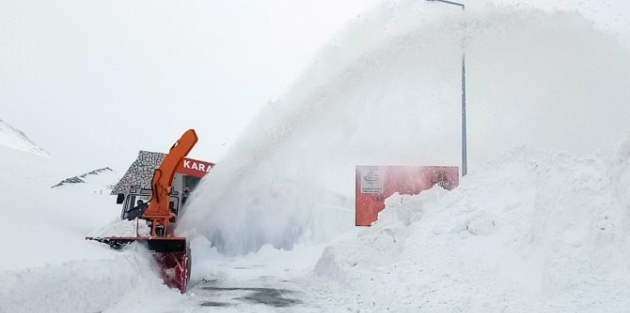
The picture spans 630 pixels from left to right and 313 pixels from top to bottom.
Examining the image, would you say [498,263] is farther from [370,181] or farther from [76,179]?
[76,179]

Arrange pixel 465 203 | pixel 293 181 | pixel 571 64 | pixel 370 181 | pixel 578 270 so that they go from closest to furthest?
pixel 578 270 < pixel 465 203 < pixel 571 64 < pixel 293 181 < pixel 370 181

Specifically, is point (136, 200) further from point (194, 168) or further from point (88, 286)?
point (194, 168)

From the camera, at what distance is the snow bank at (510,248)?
746 centimetres

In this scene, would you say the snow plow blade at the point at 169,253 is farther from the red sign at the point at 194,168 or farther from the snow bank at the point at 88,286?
the red sign at the point at 194,168

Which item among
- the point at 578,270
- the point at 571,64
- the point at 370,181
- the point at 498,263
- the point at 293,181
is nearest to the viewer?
the point at 578,270

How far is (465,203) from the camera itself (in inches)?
480

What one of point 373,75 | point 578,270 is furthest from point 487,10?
point 578,270

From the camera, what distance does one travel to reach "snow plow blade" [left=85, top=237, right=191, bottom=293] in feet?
37.0

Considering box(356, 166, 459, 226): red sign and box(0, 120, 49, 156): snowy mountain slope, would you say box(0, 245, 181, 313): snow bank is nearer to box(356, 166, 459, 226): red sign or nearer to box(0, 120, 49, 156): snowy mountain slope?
box(356, 166, 459, 226): red sign

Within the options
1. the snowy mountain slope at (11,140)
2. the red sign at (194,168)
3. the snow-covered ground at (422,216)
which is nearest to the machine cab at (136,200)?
the snow-covered ground at (422,216)

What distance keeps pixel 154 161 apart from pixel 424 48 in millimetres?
16334

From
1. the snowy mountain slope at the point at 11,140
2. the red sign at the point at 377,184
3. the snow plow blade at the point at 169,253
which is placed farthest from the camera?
the snowy mountain slope at the point at 11,140

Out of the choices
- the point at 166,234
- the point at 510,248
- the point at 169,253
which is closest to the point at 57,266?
the point at 169,253

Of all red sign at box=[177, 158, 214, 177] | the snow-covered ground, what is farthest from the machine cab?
red sign at box=[177, 158, 214, 177]
